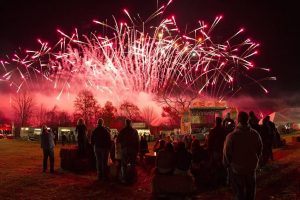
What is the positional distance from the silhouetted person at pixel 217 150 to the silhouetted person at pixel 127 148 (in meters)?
2.41

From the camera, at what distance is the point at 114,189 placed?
1020 centimetres

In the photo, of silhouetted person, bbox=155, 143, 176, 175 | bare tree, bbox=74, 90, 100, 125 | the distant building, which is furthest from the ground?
A: bare tree, bbox=74, 90, 100, 125

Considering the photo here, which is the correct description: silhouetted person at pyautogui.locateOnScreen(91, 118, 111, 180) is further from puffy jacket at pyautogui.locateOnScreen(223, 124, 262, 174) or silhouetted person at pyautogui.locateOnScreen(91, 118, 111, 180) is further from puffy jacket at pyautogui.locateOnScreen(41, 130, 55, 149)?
puffy jacket at pyautogui.locateOnScreen(223, 124, 262, 174)

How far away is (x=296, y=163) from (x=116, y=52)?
15.9 m

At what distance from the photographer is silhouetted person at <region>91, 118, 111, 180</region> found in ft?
38.7

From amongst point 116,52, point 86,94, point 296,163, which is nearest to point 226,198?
point 296,163

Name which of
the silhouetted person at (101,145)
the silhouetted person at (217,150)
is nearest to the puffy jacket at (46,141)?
the silhouetted person at (101,145)

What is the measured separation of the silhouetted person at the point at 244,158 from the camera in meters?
6.34

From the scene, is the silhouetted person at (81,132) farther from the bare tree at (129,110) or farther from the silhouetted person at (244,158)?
the bare tree at (129,110)

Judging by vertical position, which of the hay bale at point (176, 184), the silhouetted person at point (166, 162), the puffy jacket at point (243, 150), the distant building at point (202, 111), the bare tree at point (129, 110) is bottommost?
the hay bale at point (176, 184)

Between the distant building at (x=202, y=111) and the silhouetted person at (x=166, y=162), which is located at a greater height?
the distant building at (x=202, y=111)

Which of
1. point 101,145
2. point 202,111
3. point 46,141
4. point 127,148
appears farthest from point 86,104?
point 127,148

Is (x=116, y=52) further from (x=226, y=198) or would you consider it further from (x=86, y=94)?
(x=86, y=94)

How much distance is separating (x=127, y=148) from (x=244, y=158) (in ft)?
17.4
